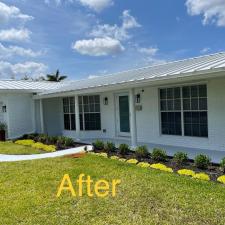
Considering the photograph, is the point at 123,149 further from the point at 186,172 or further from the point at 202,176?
the point at 202,176

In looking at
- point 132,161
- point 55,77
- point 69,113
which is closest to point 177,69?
point 132,161

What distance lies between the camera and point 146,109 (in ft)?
40.8

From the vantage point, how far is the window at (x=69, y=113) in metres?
16.6

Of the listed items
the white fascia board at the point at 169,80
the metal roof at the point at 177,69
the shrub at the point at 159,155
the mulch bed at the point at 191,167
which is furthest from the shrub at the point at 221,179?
the metal roof at the point at 177,69

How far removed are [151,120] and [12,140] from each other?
8.21m

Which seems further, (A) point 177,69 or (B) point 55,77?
(B) point 55,77

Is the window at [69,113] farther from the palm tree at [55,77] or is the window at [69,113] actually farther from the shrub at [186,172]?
the palm tree at [55,77]

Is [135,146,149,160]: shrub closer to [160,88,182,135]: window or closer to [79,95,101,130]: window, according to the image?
[160,88,182,135]: window

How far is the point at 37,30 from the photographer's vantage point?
16.9 meters

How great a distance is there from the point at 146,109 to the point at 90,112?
4.06 m

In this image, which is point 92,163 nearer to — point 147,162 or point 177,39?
point 147,162

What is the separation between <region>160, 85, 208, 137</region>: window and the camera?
1023 centimetres

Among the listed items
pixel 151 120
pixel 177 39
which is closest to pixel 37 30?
pixel 177 39

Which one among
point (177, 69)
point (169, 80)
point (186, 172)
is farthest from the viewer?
point (177, 69)
